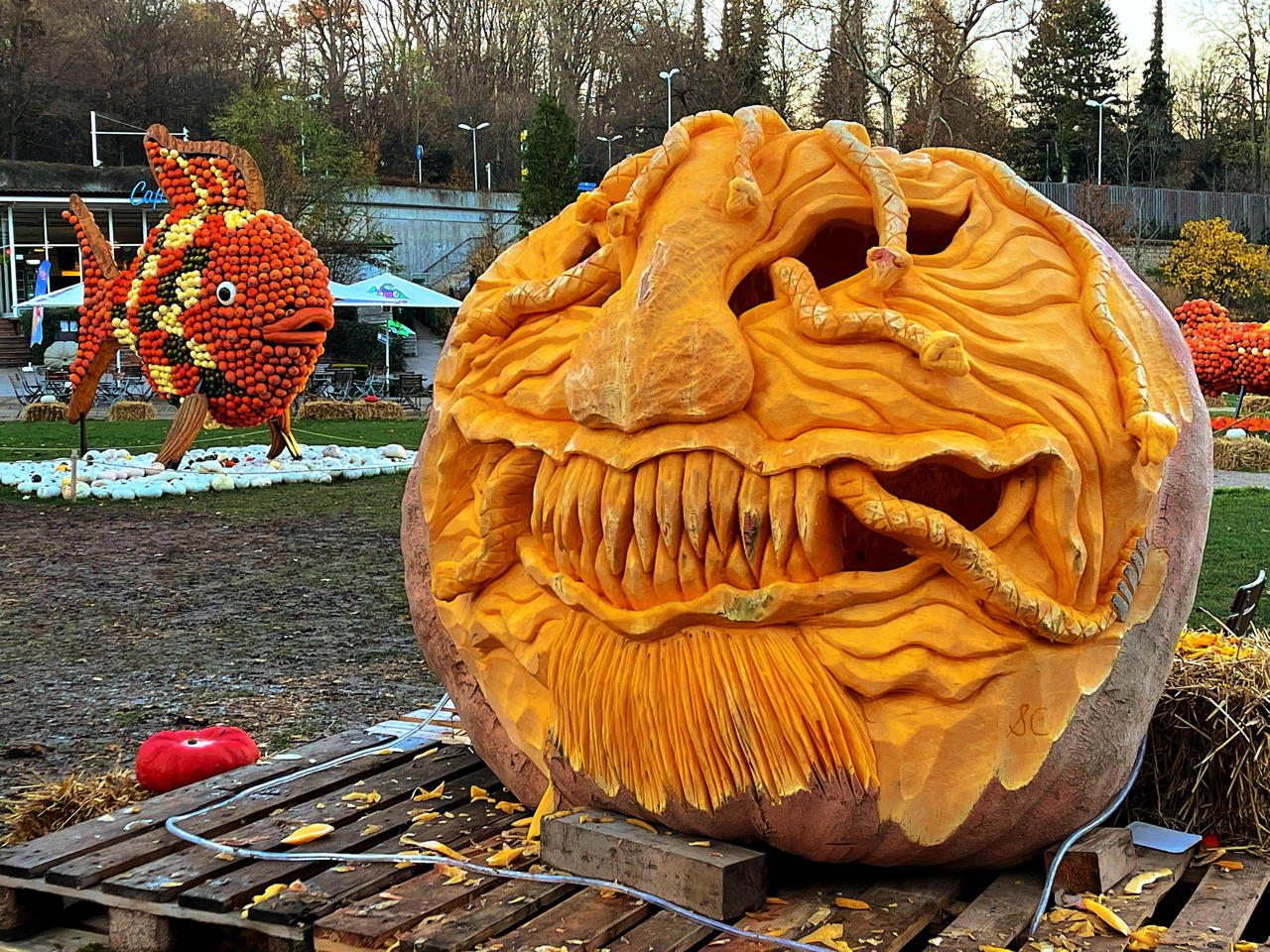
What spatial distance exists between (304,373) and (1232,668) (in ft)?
30.8

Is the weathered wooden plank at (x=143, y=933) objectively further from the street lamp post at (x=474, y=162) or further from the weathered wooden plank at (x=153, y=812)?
the street lamp post at (x=474, y=162)

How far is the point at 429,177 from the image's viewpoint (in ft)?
150

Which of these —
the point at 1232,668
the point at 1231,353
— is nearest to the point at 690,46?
the point at 1231,353

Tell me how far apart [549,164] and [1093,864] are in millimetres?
31785

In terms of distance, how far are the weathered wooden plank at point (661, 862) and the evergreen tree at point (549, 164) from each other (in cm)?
3083

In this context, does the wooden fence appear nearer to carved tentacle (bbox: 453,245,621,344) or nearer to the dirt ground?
the dirt ground

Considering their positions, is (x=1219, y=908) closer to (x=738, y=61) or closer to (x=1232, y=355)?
(x=1232, y=355)

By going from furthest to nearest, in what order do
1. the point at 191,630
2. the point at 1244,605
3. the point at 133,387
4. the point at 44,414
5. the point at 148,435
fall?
the point at 133,387, the point at 44,414, the point at 148,435, the point at 191,630, the point at 1244,605

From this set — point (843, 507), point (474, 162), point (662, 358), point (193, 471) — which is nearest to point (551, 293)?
point (662, 358)

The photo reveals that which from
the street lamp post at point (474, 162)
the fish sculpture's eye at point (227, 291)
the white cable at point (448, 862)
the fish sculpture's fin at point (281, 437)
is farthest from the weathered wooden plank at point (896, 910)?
the street lamp post at point (474, 162)

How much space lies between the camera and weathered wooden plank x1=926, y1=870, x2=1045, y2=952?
2.48m

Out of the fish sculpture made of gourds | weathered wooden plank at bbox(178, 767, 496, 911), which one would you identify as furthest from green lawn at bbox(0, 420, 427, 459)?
weathered wooden plank at bbox(178, 767, 496, 911)

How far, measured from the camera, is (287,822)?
3.20 m

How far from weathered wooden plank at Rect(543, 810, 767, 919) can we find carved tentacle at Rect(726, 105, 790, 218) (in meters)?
1.35
